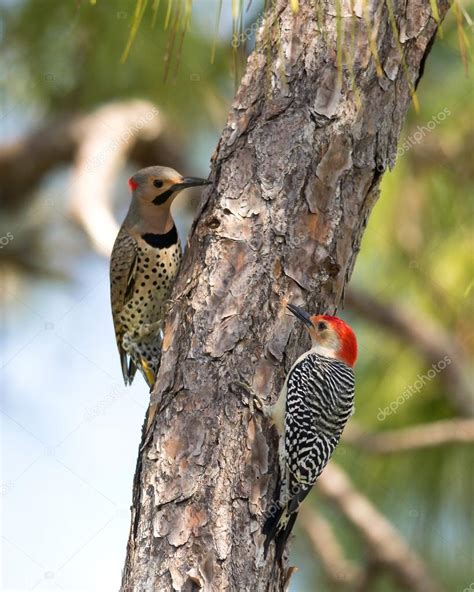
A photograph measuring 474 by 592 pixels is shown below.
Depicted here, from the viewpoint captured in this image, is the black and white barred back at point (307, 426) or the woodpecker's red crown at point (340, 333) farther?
the woodpecker's red crown at point (340, 333)

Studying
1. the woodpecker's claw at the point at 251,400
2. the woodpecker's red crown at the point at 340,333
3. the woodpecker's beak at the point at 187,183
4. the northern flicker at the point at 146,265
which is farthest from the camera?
the northern flicker at the point at 146,265

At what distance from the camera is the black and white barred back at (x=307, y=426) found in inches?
127

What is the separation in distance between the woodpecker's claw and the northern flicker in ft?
4.06

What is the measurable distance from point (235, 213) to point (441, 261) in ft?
13.1

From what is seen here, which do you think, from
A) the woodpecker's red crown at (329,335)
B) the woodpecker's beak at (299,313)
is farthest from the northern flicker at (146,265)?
the woodpecker's beak at (299,313)

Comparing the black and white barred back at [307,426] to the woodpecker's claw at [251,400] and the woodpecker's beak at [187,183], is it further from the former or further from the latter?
the woodpecker's beak at [187,183]

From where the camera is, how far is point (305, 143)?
11.3ft

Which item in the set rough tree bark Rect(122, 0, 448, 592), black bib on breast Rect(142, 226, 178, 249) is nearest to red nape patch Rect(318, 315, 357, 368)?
rough tree bark Rect(122, 0, 448, 592)

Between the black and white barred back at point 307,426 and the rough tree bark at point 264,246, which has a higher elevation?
the rough tree bark at point 264,246

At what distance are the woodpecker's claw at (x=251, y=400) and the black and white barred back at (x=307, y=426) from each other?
257mm

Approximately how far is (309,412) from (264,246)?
0.82m

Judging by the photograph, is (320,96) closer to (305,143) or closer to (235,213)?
(305,143)

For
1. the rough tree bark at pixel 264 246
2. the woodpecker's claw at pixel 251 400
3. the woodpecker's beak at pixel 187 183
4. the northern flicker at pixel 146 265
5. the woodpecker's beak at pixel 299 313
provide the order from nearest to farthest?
the rough tree bark at pixel 264 246, the woodpecker's claw at pixel 251 400, the woodpecker's beak at pixel 299 313, the woodpecker's beak at pixel 187 183, the northern flicker at pixel 146 265

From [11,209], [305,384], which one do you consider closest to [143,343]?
[305,384]
